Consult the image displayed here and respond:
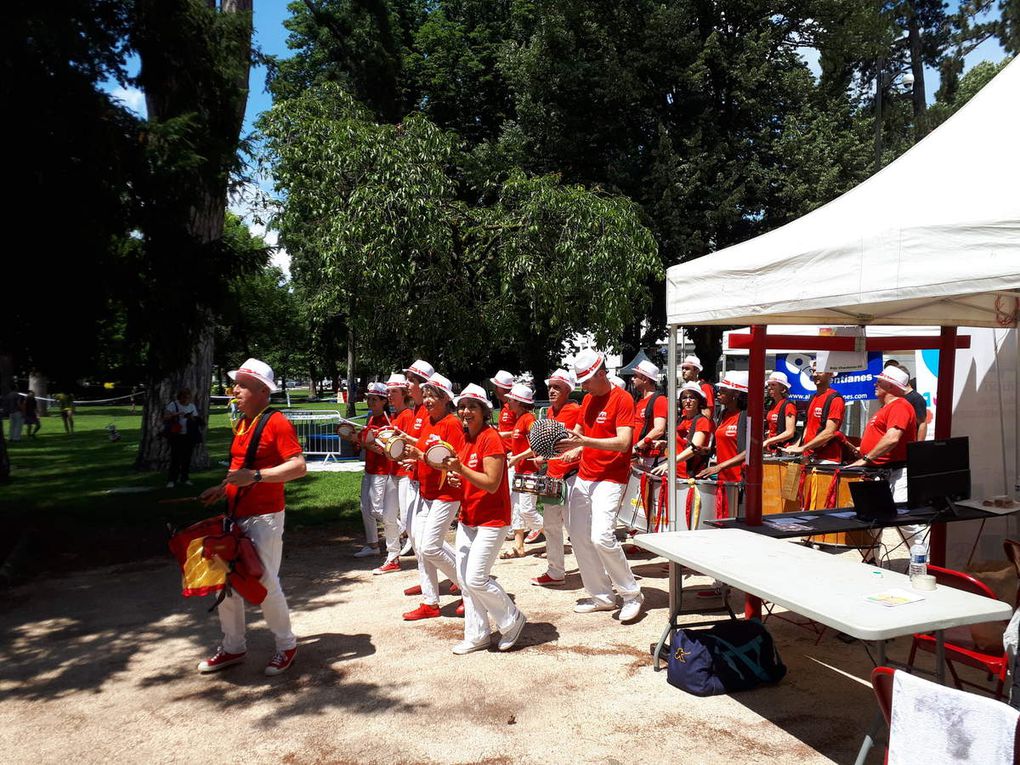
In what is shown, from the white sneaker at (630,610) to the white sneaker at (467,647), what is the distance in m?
1.14

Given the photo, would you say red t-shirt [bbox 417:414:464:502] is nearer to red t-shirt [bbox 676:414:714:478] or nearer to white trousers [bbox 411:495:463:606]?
white trousers [bbox 411:495:463:606]

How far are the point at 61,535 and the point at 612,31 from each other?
19909 millimetres

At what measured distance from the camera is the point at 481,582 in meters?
5.34

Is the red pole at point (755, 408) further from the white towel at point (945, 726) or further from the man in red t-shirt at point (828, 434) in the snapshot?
the white towel at point (945, 726)

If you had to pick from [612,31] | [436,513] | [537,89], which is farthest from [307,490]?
[612,31]

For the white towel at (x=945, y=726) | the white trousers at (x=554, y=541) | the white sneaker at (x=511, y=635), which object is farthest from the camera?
the white trousers at (x=554, y=541)

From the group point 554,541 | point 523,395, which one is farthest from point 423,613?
point 523,395

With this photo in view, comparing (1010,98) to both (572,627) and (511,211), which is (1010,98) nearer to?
(572,627)

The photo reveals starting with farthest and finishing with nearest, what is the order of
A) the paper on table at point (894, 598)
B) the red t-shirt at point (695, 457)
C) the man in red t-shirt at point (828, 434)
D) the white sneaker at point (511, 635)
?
the man in red t-shirt at point (828, 434) → the red t-shirt at point (695, 457) → the white sneaker at point (511, 635) → the paper on table at point (894, 598)

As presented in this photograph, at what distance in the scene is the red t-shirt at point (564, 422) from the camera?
267 inches

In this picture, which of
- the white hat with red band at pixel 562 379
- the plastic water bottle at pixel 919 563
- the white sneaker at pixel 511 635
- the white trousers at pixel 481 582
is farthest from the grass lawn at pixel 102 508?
the plastic water bottle at pixel 919 563

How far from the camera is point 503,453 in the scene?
17.2ft

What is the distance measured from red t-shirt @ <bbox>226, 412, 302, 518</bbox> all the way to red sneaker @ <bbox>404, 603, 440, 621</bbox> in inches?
71.7

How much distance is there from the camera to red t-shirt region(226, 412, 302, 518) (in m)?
4.94
